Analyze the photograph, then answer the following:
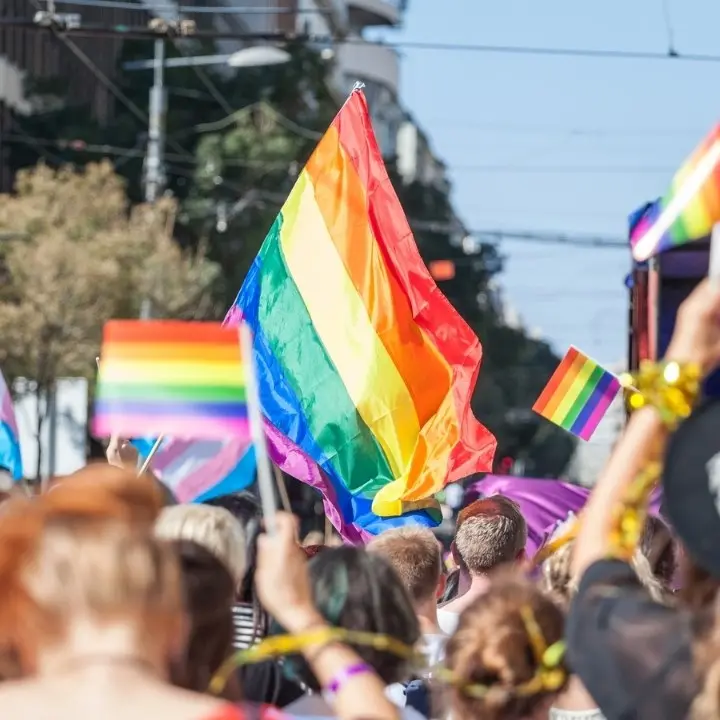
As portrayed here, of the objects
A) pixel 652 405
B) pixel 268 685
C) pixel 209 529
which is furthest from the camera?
pixel 268 685

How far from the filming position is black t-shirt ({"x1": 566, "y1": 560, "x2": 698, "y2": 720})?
9.11ft

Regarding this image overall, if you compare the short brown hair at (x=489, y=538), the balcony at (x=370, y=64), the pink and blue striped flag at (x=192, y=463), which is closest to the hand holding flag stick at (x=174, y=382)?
the pink and blue striped flag at (x=192, y=463)

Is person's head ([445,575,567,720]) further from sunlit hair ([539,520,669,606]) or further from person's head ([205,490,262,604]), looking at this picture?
person's head ([205,490,262,604])

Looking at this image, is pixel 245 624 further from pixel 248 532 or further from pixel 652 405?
pixel 652 405

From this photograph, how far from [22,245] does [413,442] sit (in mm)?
22967

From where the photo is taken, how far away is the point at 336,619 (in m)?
3.53

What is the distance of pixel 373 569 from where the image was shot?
3590 mm

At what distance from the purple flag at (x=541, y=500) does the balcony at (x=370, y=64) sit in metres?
74.7

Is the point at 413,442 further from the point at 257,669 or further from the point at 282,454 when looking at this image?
the point at 257,669

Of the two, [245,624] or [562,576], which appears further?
[245,624]

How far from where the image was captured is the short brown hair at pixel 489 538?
19.5 ft

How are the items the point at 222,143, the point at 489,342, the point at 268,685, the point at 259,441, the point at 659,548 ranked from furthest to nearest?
the point at 489,342 → the point at 222,143 → the point at 659,548 → the point at 268,685 → the point at 259,441

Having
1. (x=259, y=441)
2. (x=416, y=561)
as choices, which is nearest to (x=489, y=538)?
(x=416, y=561)

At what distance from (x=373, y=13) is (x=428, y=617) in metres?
87.0
